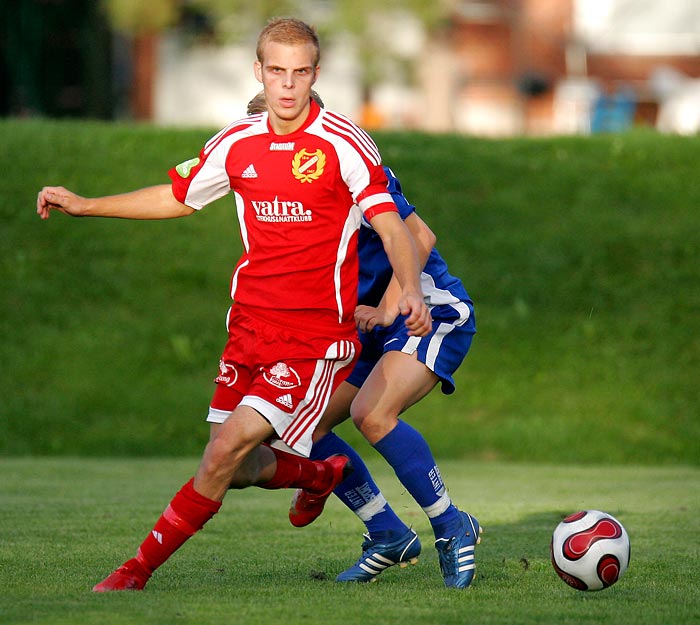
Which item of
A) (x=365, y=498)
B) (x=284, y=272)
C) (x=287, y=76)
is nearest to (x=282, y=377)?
(x=284, y=272)

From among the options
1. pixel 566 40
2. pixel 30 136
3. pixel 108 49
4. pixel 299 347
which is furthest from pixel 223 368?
pixel 566 40

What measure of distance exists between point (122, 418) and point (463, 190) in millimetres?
5890

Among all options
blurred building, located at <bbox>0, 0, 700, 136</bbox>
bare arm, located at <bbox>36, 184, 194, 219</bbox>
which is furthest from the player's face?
blurred building, located at <bbox>0, 0, 700, 136</bbox>

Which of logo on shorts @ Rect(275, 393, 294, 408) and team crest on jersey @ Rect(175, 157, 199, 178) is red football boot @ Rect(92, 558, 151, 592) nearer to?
logo on shorts @ Rect(275, 393, 294, 408)

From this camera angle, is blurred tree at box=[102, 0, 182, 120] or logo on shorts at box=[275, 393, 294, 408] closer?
logo on shorts at box=[275, 393, 294, 408]

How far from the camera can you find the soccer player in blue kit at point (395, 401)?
546cm

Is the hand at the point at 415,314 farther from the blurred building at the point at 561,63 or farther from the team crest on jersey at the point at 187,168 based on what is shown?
the blurred building at the point at 561,63

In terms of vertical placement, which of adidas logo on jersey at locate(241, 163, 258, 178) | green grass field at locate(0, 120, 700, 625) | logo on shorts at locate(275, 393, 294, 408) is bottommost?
green grass field at locate(0, 120, 700, 625)

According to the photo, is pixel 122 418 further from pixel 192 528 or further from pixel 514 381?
pixel 192 528

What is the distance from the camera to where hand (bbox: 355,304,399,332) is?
542 cm

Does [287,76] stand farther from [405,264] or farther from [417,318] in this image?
[417,318]

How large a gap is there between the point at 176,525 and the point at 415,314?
1.23 meters

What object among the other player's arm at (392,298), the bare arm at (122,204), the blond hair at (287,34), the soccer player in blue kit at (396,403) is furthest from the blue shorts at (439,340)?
the blond hair at (287,34)

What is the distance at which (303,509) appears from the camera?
565cm
